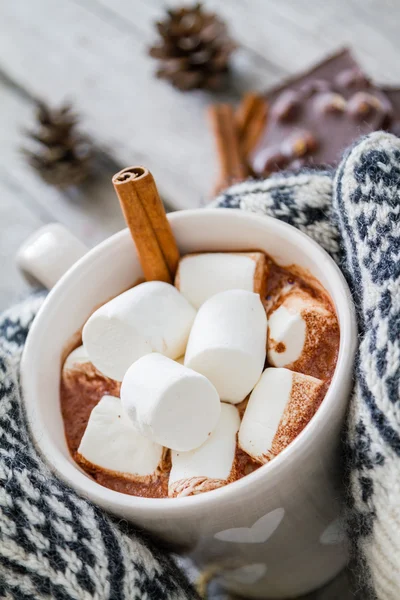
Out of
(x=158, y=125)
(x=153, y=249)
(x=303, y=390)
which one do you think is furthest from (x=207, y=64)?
(x=303, y=390)

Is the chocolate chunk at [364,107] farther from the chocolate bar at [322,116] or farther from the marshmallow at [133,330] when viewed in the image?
the marshmallow at [133,330]

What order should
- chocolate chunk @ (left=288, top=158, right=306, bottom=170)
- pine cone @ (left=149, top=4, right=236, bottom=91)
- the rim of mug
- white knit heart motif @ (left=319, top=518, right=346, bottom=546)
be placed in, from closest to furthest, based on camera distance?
Answer: 1. the rim of mug
2. white knit heart motif @ (left=319, top=518, right=346, bottom=546)
3. chocolate chunk @ (left=288, top=158, right=306, bottom=170)
4. pine cone @ (left=149, top=4, right=236, bottom=91)

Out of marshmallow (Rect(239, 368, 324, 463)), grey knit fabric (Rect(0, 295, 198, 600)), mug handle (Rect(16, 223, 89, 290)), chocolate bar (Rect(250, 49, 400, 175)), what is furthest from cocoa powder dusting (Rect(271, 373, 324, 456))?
chocolate bar (Rect(250, 49, 400, 175))

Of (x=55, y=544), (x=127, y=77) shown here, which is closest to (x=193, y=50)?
(x=127, y=77)

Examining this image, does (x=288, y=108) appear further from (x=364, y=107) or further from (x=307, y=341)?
(x=307, y=341)

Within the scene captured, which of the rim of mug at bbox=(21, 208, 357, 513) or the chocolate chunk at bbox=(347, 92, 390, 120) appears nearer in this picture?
the rim of mug at bbox=(21, 208, 357, 513)

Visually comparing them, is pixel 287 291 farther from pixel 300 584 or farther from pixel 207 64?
pixel 207 64

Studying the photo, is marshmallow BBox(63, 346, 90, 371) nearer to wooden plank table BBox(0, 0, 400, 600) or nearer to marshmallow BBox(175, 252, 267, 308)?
marshmallow BBox(175, 252, 267, 308)
